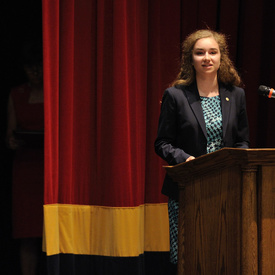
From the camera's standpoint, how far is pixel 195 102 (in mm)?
2154

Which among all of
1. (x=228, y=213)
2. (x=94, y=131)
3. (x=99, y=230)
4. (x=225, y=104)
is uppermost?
(x=225, y=104)

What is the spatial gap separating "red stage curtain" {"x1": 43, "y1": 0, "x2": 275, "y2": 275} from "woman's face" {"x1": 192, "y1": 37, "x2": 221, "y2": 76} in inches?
29.5

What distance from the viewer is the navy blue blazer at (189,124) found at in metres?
2.12

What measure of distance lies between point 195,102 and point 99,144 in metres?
0.91

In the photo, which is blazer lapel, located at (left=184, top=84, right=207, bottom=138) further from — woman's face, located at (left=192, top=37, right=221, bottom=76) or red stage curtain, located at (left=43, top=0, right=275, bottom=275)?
red stage curtain, located at (left=43, top=0, right=275, bottom=275)

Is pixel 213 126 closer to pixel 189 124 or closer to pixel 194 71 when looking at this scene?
pixel 189 124

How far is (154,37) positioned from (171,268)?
143cm

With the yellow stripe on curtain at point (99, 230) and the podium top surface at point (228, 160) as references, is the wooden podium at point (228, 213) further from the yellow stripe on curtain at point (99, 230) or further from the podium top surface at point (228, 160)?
the yellow stripe on curtain at point (99, 230)

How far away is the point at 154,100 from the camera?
315 centimetres

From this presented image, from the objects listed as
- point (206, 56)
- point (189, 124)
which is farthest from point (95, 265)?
point (206, 56)

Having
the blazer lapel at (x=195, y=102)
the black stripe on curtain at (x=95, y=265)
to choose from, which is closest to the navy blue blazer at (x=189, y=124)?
the blazer lapel at (x=195, y=102)

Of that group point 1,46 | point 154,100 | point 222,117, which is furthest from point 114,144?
point 1,46

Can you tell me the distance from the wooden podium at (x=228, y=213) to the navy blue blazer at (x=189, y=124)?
1.00 ft

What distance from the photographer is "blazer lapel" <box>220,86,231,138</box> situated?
213 cm
